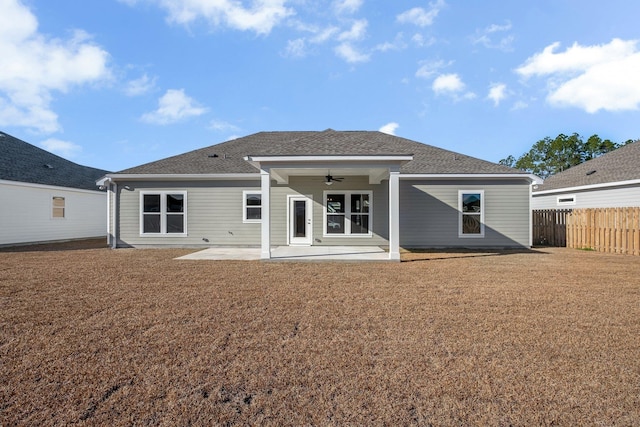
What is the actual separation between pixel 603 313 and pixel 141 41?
14.1 metres

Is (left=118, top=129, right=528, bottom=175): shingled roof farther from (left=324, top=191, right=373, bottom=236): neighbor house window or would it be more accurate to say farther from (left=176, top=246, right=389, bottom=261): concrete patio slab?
(left=176, top=246, right=389, bottom=261): concrete patio slab

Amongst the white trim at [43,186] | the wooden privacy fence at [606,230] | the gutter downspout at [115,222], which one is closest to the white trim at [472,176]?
the wooden privacy fence at [606,230]

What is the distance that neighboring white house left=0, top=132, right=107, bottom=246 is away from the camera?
44.6 feet

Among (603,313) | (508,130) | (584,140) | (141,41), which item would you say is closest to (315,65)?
(141,41)

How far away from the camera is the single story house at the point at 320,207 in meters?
12.1

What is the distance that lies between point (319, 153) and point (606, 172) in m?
14.8

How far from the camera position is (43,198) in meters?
14.9

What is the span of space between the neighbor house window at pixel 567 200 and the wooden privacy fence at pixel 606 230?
13.1ft

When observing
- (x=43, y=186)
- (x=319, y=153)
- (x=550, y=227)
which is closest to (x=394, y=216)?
(x=319, y=153)

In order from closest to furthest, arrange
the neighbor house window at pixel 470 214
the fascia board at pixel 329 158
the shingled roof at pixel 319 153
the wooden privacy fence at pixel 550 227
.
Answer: the fascia board at pixel 329 158 < the shingled roof at pixel 319 153 < the neighbor house window at pixel 470 214 < the wooden privacy fence at pixel 550 227

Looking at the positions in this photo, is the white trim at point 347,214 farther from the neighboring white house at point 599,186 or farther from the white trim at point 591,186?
the white trim at point 591,186

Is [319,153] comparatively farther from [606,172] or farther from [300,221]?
[606,172]

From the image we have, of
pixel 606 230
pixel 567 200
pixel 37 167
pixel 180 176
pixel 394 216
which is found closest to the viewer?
pixel 394 216

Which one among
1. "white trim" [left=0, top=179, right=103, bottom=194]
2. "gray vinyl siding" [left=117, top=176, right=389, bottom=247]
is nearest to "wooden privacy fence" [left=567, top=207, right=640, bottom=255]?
"gray vinyl siding" [left=117, top=176, right=389, bottom=247]
